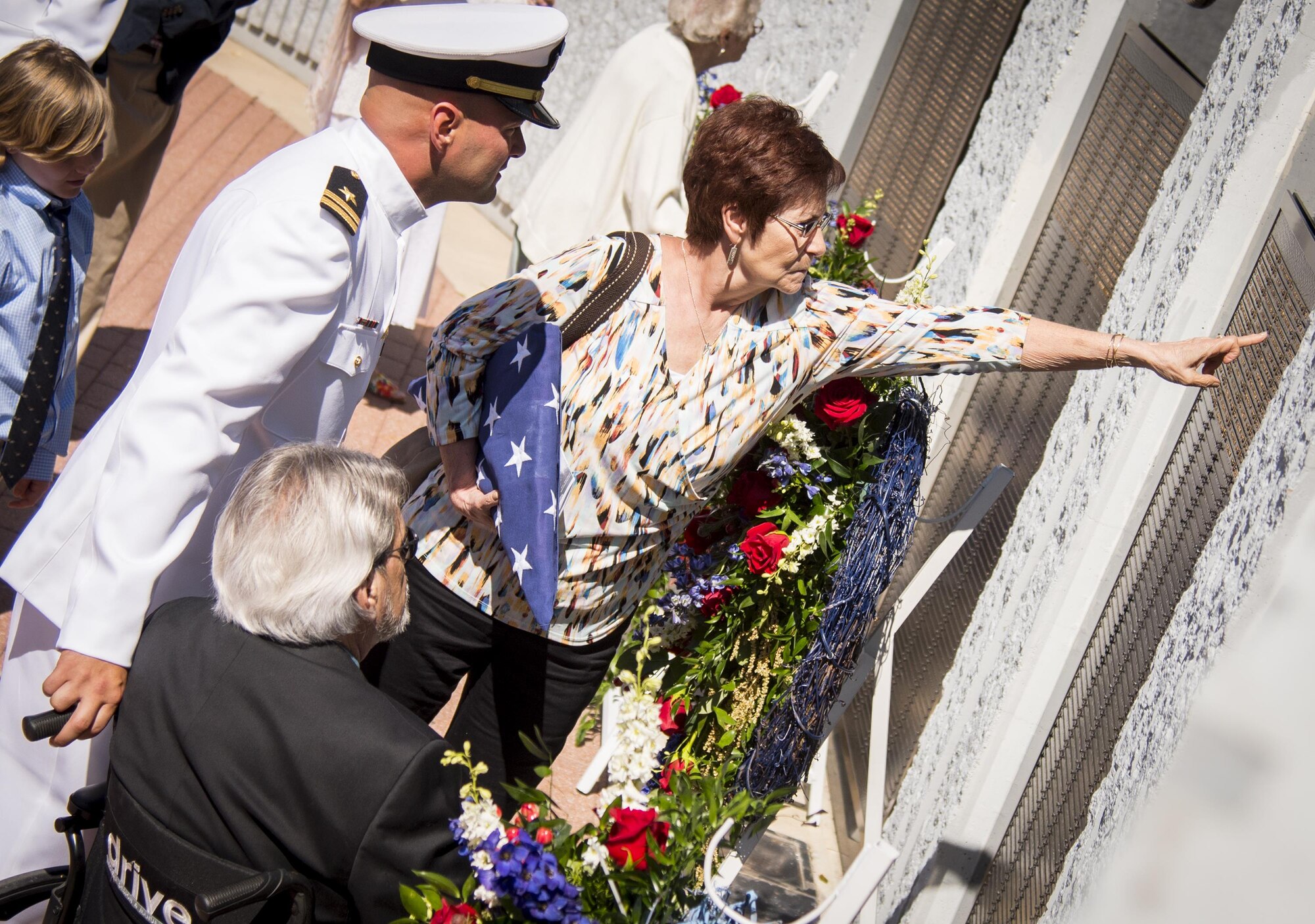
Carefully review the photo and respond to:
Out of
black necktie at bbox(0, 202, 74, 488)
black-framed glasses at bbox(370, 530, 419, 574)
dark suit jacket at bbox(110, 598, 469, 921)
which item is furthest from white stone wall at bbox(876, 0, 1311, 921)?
black necktie at bbox(0, 202, 74, 488)

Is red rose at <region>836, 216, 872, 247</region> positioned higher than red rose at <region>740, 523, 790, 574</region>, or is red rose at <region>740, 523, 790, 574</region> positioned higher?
red rose at <region>836, 216, 872, 247</region>

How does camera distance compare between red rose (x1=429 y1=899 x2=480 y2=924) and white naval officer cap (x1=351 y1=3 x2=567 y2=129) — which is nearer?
red rose (x1=429 y1=899 x2=480 y2=924)

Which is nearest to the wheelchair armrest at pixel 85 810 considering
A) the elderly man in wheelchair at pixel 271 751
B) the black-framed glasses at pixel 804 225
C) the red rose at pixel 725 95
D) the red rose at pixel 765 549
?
the elderly man in wheelchair at pixel 271 751

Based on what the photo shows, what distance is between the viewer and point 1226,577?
186 cm

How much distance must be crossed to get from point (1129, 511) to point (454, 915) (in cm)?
167

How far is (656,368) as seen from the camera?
2.23 meters

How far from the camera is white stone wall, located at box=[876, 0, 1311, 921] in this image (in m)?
1.88

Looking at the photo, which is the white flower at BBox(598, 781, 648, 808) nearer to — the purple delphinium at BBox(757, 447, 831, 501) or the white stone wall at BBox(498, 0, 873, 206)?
the purple delphinium at BBox(757, 447, 831, 501)

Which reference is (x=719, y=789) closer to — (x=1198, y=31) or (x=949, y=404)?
(x=949, y=404)

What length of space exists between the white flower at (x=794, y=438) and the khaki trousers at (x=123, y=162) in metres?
3.32

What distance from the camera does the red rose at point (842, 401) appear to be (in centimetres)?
241

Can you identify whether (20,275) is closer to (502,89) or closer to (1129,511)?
(502,89)

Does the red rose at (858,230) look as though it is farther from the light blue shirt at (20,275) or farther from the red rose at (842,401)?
the light blue shirt at (20,275)

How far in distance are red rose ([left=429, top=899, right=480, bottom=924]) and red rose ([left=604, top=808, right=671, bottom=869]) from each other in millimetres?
262
